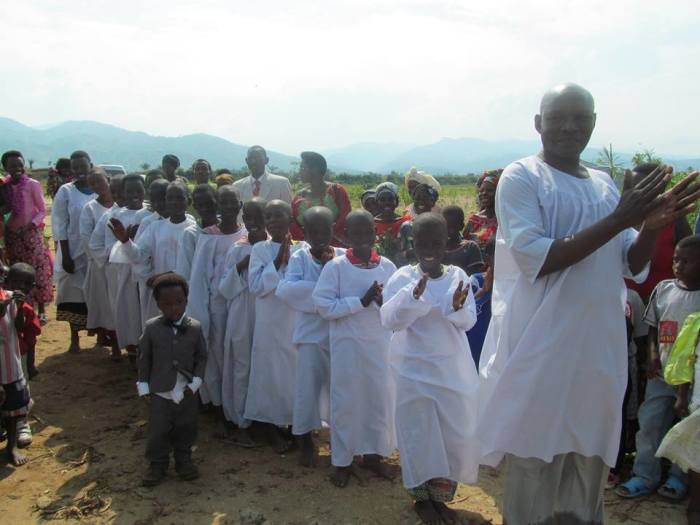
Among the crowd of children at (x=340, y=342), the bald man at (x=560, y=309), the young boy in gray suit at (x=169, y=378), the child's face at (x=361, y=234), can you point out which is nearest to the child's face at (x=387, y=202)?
the crowd of children at (x=340, y=342)

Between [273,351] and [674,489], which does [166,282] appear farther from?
[674,489]

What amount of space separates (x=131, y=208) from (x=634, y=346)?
472 cm

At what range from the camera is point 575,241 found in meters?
2.41

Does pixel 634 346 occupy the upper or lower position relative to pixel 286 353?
upper

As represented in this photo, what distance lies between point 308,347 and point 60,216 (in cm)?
395

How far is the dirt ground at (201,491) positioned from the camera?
11.8 ft

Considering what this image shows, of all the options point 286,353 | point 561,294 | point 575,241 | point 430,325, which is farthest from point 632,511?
point 286,353

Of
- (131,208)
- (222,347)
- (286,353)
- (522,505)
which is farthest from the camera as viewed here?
(131,208)

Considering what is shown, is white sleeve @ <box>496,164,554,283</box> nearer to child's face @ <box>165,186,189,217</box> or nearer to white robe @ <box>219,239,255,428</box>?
white robe @ <box>219,239,255,428</box>

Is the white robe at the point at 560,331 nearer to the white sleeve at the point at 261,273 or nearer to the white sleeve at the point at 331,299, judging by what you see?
the white sleeve at the point at 331,299

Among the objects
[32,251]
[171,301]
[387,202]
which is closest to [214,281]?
[171,301]

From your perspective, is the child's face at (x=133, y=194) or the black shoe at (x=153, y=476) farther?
the child's face at (x=133, y=194)

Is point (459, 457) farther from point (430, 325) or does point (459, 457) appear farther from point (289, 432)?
point (289, 432)

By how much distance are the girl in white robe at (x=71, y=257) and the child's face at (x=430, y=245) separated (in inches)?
183
